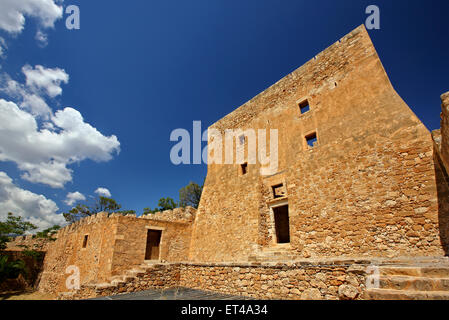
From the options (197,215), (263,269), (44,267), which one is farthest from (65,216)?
(263,269)

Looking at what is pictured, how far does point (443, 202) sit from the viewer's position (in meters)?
5.31

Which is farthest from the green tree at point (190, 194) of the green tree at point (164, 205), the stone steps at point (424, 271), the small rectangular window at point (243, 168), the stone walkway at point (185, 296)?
the stone steps at point (424, 271)

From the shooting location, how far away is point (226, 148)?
13.1m

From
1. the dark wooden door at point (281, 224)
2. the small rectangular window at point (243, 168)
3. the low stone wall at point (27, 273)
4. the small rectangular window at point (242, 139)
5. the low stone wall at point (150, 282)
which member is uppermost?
the small rectangular window at point (242, 139)

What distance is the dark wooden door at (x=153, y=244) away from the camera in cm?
1113

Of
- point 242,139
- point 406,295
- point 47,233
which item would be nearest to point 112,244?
point 242,139

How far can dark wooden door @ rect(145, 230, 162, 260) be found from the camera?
1113 centimetres

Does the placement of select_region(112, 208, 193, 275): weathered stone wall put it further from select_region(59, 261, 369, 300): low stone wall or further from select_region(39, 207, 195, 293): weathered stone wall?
select_region(59, 261, 369, 300): low stone wall

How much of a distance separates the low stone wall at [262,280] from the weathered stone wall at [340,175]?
9.19ft

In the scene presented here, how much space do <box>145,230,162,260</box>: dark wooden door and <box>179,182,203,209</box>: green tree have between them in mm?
15313

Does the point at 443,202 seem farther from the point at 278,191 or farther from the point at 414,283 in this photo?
the point at 278,191

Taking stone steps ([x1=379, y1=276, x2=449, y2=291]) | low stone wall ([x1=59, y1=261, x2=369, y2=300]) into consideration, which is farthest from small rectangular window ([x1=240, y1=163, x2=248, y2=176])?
stone steps ([x1=379, y1=276, x2=449, y2=291])

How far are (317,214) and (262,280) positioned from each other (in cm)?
359

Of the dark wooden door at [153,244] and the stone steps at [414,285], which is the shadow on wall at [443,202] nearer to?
the stone steps at [414,285]
